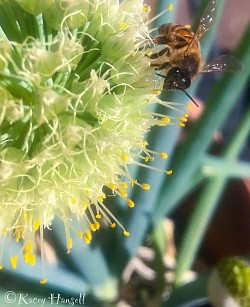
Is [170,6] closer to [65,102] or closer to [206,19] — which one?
[206,19]

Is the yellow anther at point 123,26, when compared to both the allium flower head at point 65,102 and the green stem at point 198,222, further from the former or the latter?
the green stem at point 198,222

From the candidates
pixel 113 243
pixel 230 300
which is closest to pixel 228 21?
pixel 113 243

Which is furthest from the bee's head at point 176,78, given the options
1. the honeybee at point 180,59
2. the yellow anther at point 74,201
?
the yellow anther at point 74,201

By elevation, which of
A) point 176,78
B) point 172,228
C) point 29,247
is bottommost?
point 172,228

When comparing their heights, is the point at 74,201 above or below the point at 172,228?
above

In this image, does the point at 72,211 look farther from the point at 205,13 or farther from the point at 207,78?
the point at 207,78

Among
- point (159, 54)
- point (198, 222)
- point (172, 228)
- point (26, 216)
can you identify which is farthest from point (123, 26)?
point (172, 228)

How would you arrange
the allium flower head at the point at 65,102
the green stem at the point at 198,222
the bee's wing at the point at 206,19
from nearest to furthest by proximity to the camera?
the allium flower head at the point at 65,102 < the bee's wing at the point at 206,19 < the green stem at the point at 198,222
